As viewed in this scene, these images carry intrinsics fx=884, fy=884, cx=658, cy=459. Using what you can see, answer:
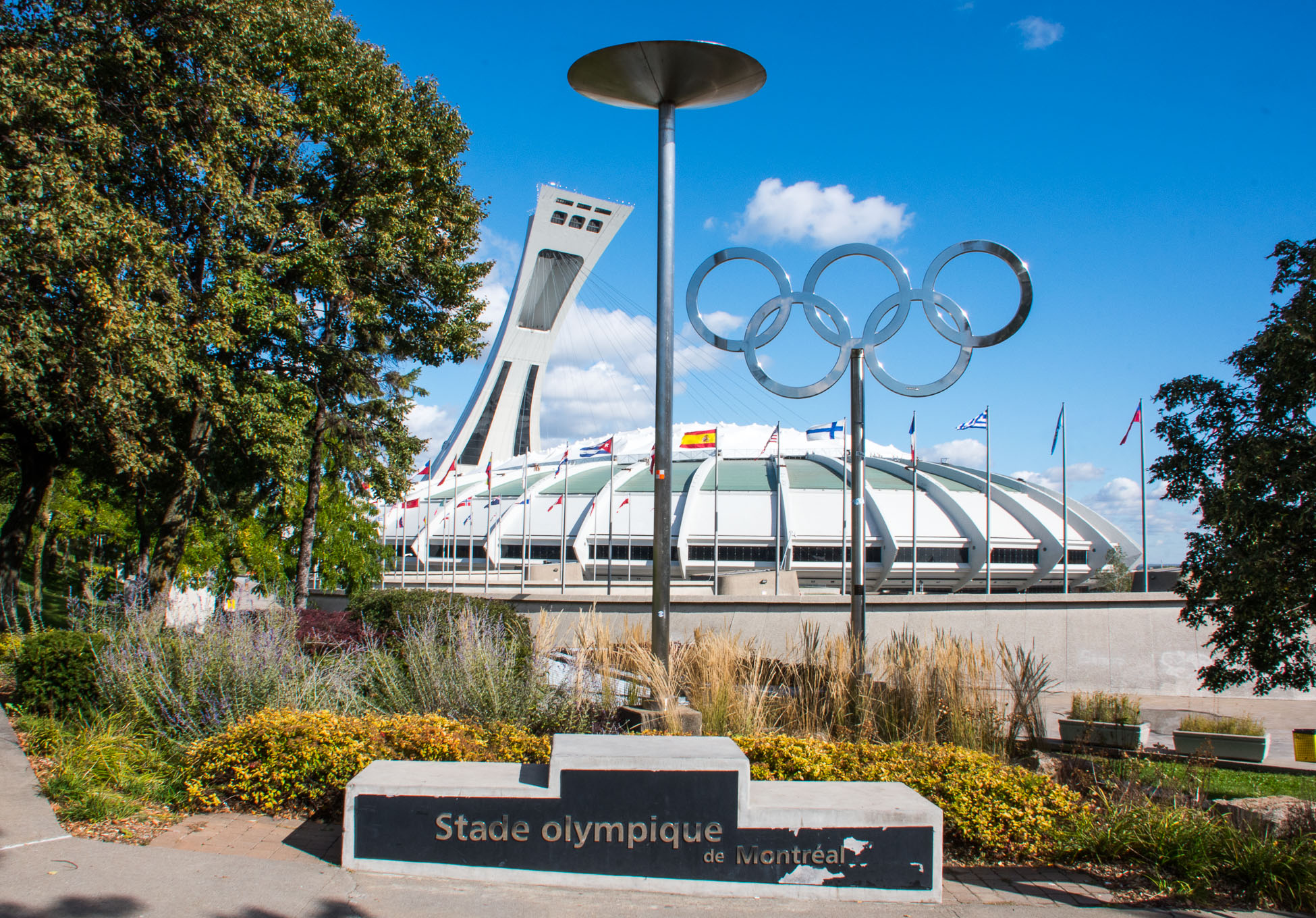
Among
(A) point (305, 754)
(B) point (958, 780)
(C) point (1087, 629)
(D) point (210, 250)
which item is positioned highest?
(D) point (210, 250)

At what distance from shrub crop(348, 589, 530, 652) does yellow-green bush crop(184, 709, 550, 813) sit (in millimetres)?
3996

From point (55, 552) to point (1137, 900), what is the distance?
5147 cm

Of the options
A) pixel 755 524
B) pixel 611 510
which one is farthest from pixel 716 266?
pixel 755 524

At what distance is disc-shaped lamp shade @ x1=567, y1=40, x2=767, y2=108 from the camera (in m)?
8.70

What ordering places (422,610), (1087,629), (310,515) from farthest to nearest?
1. (1087,629)
2. (310,515)
3. (422,610)

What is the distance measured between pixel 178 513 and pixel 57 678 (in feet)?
26.6

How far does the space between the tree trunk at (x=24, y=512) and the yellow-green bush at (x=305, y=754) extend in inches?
430

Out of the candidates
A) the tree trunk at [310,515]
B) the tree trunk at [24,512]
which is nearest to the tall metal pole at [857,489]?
the tree trunk at [310,515]

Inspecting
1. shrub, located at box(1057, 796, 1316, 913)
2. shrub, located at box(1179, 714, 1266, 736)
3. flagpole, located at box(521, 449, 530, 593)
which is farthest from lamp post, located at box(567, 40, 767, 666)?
flagpole, located at box(521, 449, 530, 593)

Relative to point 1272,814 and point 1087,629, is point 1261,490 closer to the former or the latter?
point 1272,814

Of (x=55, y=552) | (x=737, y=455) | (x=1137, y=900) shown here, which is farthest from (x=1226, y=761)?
(x=55, y=552)

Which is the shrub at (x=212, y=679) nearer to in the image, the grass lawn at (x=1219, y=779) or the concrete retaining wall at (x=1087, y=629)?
the grass lawn at (x=1219, y=779)

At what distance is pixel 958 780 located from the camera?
19.3 feet

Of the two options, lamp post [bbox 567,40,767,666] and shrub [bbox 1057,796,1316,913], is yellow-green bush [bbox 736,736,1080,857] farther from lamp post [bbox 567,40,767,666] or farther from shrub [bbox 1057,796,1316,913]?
lamp post [bbox 567,40,767,666]
